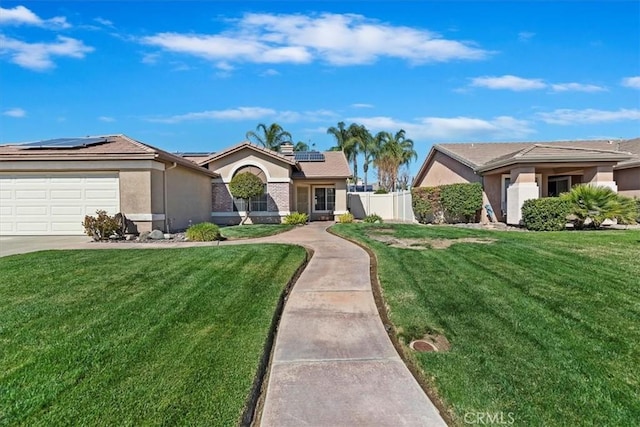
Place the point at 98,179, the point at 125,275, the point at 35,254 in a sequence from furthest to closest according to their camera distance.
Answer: the point at 98,179
the point at 35,254
the point at 125,275

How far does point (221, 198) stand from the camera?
72.7ft

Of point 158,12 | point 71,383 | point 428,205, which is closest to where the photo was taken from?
point 71,383

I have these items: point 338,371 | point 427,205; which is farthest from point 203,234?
point 427,205

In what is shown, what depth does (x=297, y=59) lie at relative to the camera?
646 inches

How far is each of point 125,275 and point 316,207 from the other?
60.9 ft

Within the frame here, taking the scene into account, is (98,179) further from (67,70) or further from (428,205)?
(428,205)

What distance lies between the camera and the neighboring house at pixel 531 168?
54.2ft

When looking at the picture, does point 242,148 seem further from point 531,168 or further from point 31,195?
point 531,168

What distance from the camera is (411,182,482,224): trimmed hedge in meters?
19.8

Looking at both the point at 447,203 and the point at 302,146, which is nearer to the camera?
the point at 447,203

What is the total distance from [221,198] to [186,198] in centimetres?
450

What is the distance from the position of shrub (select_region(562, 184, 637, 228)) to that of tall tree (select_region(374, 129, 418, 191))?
30398mm

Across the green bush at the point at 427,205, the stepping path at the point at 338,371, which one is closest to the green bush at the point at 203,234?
the stepping path at the point at 338,371

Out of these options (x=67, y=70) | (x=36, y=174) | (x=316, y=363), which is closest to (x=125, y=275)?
(x=316, y=363)
